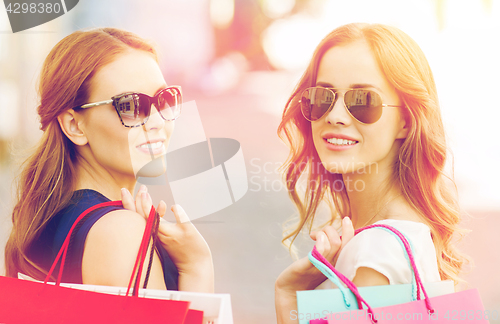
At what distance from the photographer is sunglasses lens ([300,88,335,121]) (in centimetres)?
134

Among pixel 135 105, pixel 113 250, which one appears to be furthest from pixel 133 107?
pixel 113 250

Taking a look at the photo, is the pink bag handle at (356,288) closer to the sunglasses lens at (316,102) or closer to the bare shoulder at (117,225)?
the sunglasses lens at (316,102)

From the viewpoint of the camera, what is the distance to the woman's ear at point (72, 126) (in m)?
1.46

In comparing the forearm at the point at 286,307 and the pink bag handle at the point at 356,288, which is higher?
the pink bag handle at the point at 356,288

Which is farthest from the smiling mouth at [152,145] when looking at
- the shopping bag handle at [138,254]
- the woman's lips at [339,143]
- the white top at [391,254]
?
the white top at [391,254]

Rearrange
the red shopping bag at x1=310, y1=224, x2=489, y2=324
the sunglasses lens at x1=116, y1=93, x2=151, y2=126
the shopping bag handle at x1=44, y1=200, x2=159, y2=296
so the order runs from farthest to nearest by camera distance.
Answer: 1. the sunglasses lens at x1=116, y1=93, x2=151, y2=126
2. the shopping bag handle at x1=44, y1=200, x2=159, y2=296
3. the red shopping bag at x1=310, y1=224, x2=489, y2=324

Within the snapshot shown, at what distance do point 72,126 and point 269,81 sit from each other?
29.6 inches

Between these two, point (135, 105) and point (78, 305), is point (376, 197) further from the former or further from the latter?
point (78, 305)

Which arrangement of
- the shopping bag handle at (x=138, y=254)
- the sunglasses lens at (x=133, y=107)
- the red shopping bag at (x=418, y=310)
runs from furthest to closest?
1. the sunglasses lens at (x=133, y=107)
2. the shopping bag handle at (x=138, y=254)
3. the red shopping bag at (x=418, y=310)

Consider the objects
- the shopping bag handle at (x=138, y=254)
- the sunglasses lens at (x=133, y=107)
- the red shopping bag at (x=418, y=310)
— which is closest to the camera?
the red shopping bag at (x=418, y=310)

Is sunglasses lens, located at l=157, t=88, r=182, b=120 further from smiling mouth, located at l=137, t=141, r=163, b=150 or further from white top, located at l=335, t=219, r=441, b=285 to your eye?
white top, located at l=335, t=219, r=441, b=285

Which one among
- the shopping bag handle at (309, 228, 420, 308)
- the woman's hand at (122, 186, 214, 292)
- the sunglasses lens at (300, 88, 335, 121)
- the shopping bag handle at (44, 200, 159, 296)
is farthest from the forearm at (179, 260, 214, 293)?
the sunglasses lens at (300, 88, 335, 121)

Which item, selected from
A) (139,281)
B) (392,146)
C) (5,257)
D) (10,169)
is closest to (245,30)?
(392,146)

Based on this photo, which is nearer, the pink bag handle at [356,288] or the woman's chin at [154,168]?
the pink bag handle at [356,288]
